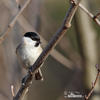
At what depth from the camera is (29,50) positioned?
3133 mm

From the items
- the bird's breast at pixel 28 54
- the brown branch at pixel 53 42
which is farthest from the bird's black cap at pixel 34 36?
the brown branch at pixel 53 42

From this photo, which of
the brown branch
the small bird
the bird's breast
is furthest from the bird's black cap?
the brown branch

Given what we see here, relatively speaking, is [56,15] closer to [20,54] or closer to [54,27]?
[54,27]

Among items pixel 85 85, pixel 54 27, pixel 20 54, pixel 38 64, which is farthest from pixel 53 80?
pixel 38 64

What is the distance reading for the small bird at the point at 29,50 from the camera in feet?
9.95

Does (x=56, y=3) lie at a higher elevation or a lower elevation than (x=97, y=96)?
higher

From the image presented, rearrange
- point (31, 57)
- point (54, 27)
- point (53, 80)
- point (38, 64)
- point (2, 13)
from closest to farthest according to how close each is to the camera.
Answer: point (38, 64) < point (31, 57) < point (2, 13) < point (54, 27) < point (53, 80)

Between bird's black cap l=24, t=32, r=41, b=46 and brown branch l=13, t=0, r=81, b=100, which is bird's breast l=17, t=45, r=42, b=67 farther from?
brown branch l=13, t=0, r=81, b=100

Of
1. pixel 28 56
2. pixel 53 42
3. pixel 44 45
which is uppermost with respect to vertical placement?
pixel 53 42

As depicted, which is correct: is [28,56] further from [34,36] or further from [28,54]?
[34,36]

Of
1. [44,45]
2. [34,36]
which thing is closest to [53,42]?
[34,36]

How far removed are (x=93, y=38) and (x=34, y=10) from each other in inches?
31.0

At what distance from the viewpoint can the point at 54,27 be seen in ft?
14.2

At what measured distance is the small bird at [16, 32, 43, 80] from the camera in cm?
303
